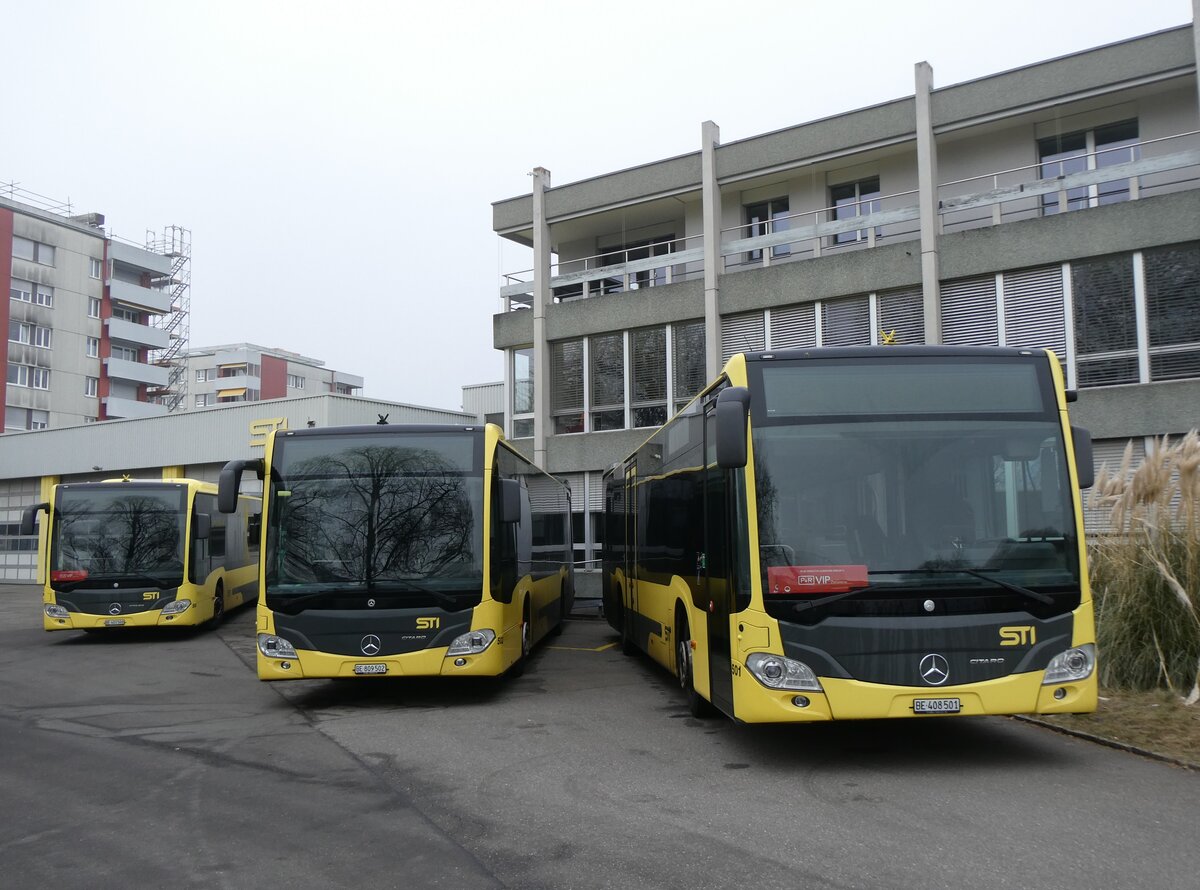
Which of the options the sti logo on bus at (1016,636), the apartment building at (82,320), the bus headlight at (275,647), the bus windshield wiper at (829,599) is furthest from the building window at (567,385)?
the apartment building at (82,320)

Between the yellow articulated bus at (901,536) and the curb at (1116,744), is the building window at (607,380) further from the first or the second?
the yellow articulated bus at (901,536)

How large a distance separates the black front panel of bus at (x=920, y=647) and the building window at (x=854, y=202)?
642 inches

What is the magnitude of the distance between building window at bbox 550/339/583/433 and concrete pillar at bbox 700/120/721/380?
3.62m

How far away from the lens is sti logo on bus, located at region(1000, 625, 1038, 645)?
7.31 meters

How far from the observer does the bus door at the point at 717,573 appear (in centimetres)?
805

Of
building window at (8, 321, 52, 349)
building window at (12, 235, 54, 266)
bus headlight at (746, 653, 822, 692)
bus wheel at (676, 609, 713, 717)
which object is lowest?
bus wheel at (676, 609, 713, 717)

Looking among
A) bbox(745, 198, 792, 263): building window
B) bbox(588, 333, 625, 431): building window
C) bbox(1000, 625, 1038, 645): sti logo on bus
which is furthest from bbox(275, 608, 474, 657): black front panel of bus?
bbox(745, 198, 792, 263): building window

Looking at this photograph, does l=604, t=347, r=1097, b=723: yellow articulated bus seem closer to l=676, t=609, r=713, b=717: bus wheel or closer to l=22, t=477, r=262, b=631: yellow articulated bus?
l=676, t=609, r=713, b=717: bus wheel

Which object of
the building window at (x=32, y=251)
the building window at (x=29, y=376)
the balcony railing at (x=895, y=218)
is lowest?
the balcony railing at (x=895, y=218)

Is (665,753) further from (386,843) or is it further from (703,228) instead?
(703,228)

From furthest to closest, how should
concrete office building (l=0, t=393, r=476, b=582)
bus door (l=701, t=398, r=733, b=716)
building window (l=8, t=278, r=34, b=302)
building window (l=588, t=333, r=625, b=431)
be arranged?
1. building window (l=8, t=278, r=34, b=302)
2. concrete office building (l=0, t=393, r=476, b=582)
3. building window (l=588, t=333, r=625, b=431)
4. bus door (l=701, t=398, r=733, b=716)

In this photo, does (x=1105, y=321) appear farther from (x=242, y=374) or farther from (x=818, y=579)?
(x=242, y=374)

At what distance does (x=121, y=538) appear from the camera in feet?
62.1

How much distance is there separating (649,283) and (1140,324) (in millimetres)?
11159
